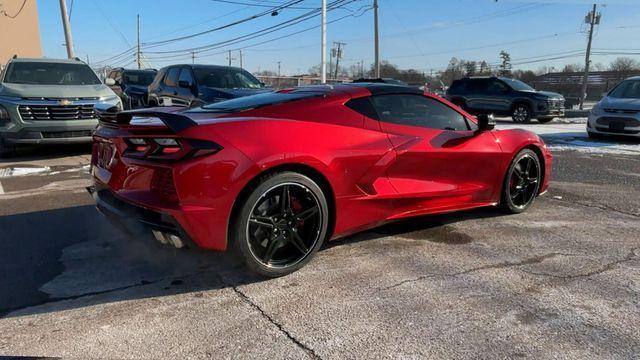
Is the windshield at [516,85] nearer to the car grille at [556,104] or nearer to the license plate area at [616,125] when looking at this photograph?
the car grille at [556,104]

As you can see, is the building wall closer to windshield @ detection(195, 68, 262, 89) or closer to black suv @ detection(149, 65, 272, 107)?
black suv @ detection(149, 65, 272, 107)

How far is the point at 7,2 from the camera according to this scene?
28.5 meters

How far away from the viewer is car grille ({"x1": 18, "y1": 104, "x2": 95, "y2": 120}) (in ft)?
26.6

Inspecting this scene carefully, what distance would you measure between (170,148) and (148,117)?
551 mm

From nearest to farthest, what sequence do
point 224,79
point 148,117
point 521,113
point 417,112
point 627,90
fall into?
point 148,117
point 417,112
point 224,79
point 627,90
point 521,113

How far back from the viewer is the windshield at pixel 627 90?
1255 centimetres

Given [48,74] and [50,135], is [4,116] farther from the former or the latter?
[48,74]

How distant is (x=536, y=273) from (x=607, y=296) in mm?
507

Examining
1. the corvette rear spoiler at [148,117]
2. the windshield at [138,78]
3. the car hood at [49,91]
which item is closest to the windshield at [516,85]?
the windshield at [138,78]

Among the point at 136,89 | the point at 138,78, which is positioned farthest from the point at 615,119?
the point at 138,78

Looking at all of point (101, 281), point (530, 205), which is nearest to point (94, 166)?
point (101, 281)

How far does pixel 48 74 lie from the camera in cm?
944

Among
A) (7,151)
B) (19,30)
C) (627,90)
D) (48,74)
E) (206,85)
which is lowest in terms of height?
(7,151)

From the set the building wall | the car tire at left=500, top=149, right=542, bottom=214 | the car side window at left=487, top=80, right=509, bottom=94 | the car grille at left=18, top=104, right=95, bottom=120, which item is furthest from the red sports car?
the building wall
